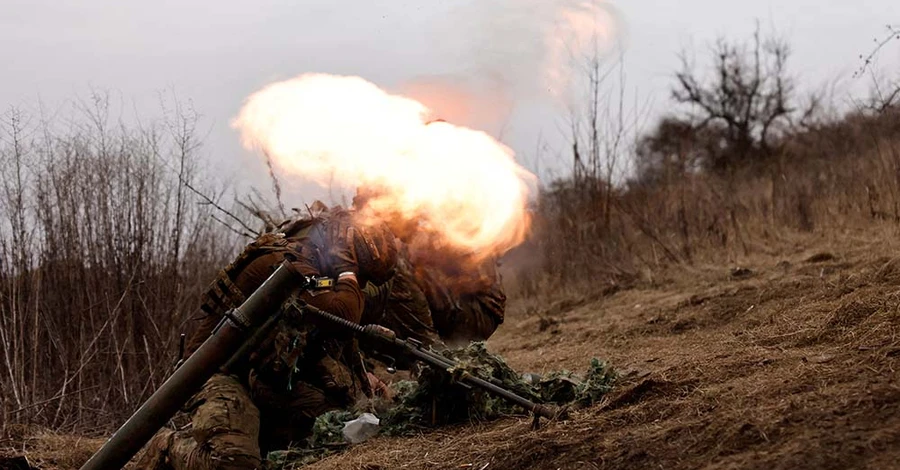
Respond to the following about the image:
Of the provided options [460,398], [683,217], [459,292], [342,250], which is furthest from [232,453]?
[683,217]

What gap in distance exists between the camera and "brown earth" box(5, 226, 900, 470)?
3367 millimetres

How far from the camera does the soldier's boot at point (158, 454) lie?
564 cm

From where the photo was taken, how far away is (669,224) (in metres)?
13.8

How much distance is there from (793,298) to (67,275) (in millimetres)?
5729

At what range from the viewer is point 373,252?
6160 millimetres

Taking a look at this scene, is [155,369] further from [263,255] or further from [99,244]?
[263,255]

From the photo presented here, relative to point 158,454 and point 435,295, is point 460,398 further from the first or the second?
point 435,295

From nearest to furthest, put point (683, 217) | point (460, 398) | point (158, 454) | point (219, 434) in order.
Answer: point (460, 398)
point (219, 434)
point (158, 454)
point (683, 217)

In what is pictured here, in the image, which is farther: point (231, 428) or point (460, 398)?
point (231, 428)

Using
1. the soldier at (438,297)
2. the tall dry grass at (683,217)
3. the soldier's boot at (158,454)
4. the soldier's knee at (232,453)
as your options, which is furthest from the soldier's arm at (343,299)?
the tall dry grass at (683,217)

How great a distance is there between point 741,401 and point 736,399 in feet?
0.18

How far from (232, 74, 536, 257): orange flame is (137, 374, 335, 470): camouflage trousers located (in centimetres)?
146

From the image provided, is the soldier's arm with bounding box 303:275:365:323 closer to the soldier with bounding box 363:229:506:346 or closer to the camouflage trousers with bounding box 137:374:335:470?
the camouflage trousers with bounding box 137:374:335:470

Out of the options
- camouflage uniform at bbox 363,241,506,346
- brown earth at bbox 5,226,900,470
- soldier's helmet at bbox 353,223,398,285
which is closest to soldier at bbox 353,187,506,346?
camouflage uniform at bbox 363,241,506,346
